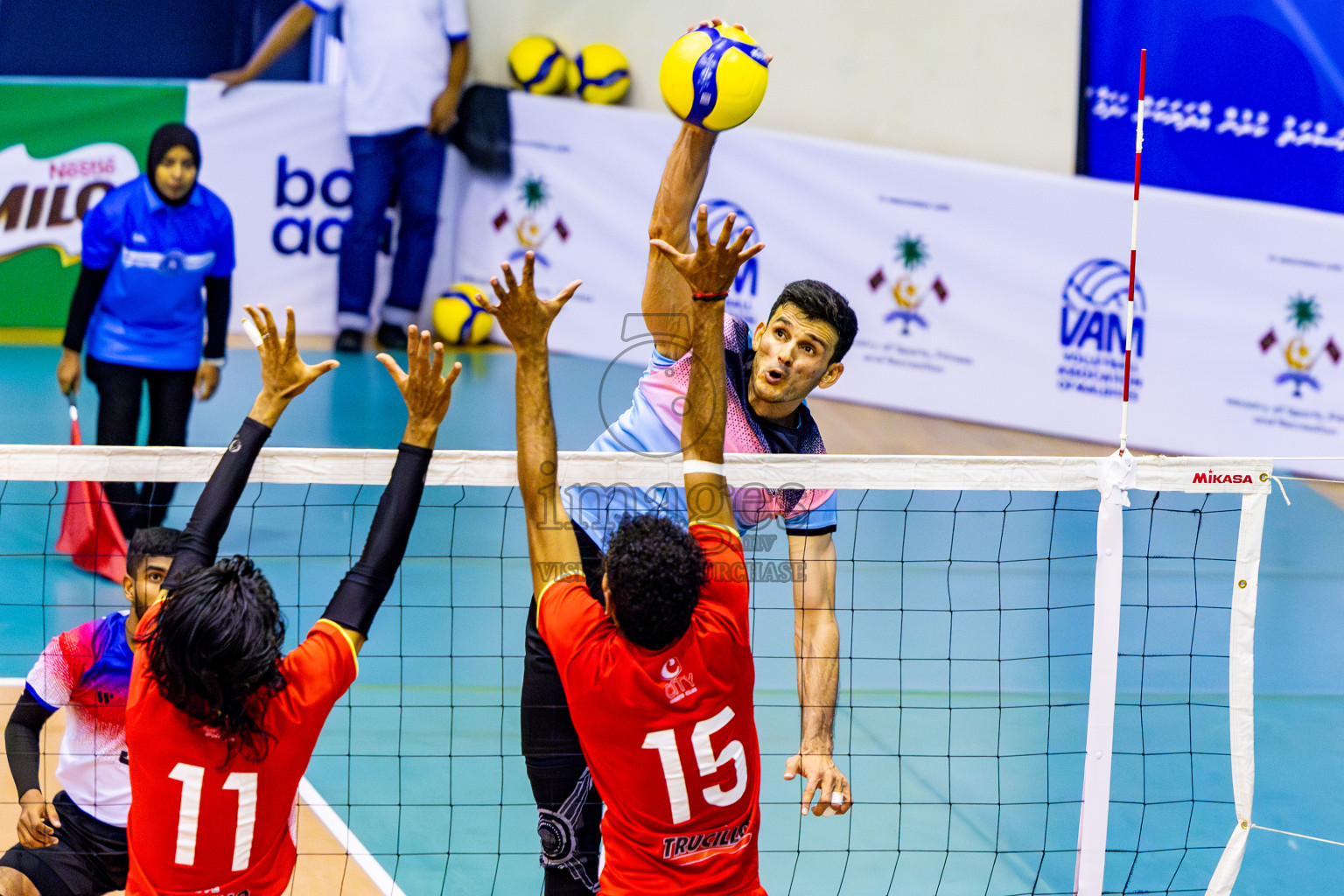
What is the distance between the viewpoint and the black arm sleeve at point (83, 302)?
7.32 meters

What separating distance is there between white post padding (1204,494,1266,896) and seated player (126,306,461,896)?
2.65 m

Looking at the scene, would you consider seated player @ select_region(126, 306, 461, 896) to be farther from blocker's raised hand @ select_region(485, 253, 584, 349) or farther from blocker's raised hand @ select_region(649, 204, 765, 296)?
blocker's raised hand @ select_region(649, 204, 765, 296)

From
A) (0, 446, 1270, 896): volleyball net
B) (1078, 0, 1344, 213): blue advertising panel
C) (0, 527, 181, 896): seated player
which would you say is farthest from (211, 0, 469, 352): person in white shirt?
(0, 527, 181, 896): seated player

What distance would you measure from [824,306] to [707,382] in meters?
0.67

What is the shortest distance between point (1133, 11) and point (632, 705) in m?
9.49

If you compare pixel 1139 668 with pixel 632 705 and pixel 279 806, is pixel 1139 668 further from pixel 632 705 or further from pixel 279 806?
pixel 279 806

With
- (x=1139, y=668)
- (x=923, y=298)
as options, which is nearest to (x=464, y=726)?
(x=1139, y=668)

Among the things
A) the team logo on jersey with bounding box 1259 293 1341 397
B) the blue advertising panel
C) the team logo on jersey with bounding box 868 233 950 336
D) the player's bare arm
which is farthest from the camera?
the team logo on jersey with bounding box 868 233 950 336

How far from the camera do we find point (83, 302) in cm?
734

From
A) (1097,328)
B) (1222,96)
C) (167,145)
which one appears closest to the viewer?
(167,145)

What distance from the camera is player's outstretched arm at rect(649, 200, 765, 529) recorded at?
136 inches

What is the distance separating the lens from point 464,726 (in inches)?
243

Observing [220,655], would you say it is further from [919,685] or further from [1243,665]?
[919,685]

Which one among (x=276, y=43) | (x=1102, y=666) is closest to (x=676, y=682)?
(x=1102, y=666)
